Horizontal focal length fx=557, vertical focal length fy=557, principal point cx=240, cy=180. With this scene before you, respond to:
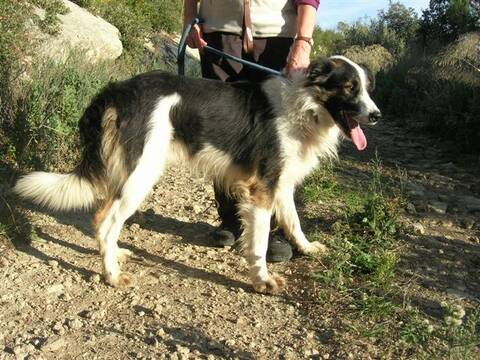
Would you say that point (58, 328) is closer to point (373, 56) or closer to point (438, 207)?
point (438, 207)

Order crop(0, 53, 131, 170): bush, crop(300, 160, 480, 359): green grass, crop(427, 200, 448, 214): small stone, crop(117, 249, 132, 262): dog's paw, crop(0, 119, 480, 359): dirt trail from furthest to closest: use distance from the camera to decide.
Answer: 1. crop(427, 200, 448, 214): small stone
2. crop(0, 53, 131, 170): bush
3. crop(117, 249, 132, 262): dog's paw
4. crop(0, 119, 480, 359): dirt trail
5. crop(300, 160, 480, 359): green grass

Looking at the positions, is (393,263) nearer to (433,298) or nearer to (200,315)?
(433,298)

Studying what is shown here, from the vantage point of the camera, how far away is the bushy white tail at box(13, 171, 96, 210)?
363 centimetres

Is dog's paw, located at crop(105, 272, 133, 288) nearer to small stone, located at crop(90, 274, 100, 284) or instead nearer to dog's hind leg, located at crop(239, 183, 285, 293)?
small stone, located at crop(90, 274, 100, 284)

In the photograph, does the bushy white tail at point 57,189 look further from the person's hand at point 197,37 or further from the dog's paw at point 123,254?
the person's hand at point 197,37

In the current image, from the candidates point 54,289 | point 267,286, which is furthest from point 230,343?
point 54,289

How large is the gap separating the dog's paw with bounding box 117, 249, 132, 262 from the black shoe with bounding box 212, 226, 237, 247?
687 millimetres

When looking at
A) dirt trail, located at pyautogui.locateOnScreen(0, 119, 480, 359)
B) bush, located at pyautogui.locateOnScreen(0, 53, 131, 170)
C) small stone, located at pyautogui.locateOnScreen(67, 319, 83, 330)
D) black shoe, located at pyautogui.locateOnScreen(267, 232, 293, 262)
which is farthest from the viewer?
bush, located at pyautogui.locateOnScreen(0, 53, 131, 170)

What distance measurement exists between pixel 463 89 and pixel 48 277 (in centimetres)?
640

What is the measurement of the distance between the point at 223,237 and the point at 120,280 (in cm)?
99

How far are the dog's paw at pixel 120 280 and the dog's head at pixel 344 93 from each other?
1752 millimetres

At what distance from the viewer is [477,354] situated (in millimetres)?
2975

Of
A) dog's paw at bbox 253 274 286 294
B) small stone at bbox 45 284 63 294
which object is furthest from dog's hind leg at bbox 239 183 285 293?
small stone at bbox 45 284 63 294

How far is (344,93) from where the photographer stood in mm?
3633
